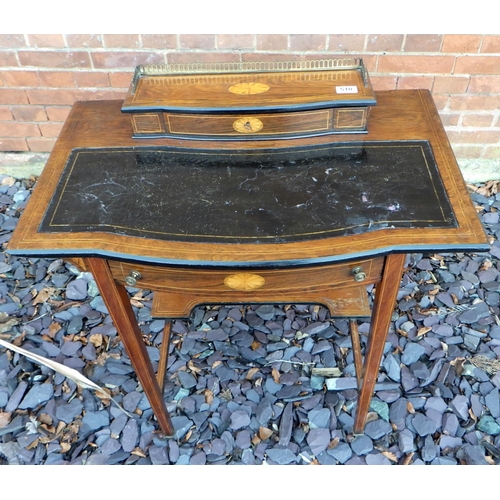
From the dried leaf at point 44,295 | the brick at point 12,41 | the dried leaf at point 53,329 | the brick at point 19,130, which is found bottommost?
the dried leaf at point 53,329

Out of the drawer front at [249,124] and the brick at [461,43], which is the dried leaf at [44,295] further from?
the brick at [461,43]

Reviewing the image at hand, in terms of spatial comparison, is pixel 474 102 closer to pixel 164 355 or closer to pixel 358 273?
pixel 358 273

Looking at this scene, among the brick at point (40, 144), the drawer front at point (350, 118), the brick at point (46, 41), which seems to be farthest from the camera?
the brick at point (40, 144)

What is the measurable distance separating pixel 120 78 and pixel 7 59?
58 centimetres

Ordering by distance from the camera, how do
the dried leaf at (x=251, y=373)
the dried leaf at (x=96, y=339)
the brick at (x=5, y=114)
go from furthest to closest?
1. the brick at (x=5, y=114)
2. the dried leaf at (x=96, y=339)
3. the dried leaf at (x=251, y=373)

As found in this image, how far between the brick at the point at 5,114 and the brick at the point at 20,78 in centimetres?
16

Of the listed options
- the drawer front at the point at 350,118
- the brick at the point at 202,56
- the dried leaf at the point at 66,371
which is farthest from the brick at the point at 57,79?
the drawer front at the point at 350,118

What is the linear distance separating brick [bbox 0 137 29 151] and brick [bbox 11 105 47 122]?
162 mm

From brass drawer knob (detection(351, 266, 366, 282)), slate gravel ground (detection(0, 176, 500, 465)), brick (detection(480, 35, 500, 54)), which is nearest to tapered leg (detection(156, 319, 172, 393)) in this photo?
slate gravel ground (detection(0, 176, 500, 465))

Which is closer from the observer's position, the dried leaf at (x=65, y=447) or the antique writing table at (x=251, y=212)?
the antique writing table at (x=251, y=212)

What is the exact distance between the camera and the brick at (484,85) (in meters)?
2.60

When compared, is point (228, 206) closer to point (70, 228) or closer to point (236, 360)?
point (70, 228)

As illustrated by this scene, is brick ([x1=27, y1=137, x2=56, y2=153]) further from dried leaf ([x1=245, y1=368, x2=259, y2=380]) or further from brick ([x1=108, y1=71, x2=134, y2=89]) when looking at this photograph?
dried leaf ([x1=245, y1=368, x2=259, y2=380])

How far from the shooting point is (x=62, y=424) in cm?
218
